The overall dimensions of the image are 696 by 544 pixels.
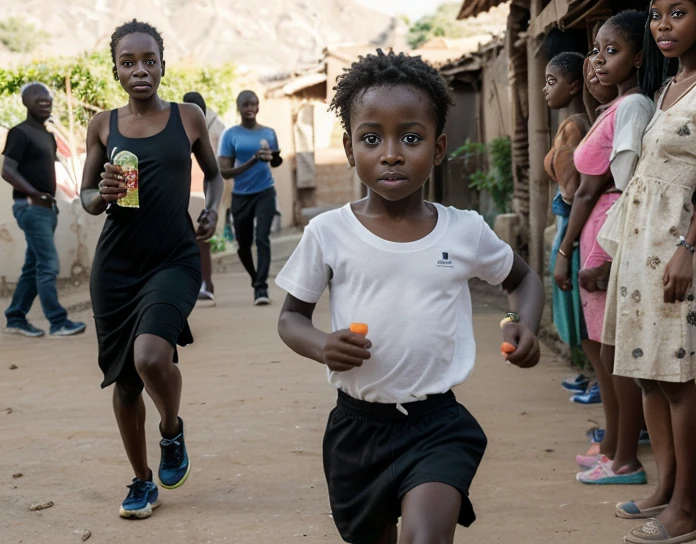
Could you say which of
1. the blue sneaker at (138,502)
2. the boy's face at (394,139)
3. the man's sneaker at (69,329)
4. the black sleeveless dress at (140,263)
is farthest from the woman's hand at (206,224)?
the man's sneaker at (69,329)

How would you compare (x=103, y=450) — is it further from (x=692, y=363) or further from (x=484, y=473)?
(x=692, y=363)

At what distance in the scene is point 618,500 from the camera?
4082 mm

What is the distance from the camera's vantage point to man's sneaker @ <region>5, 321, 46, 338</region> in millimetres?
8586

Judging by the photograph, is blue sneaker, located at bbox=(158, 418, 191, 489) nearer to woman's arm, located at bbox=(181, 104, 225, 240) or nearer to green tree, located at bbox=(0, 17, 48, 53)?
woman's arm, located at bbox=(181, 104, 225, 240)

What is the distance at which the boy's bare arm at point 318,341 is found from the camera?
7.73 ft

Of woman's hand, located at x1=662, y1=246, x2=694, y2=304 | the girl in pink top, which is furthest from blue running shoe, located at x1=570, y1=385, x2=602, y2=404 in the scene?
woman's hand, located at x1=662, y1=246, x2=694, y2=304

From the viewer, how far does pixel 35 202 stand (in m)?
8.35

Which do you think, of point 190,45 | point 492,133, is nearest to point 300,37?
point 190,45

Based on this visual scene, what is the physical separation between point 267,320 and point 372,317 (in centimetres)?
Answer: 640

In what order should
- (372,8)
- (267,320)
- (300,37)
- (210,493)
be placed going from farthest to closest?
(372,8), (300,37), (267,320), (210,493)

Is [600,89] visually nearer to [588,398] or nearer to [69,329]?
[588,398]

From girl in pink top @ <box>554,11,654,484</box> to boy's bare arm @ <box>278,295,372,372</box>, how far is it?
1.73 m

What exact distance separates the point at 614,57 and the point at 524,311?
1.81 m

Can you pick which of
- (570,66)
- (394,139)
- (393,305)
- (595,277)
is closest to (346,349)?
(393,305)
